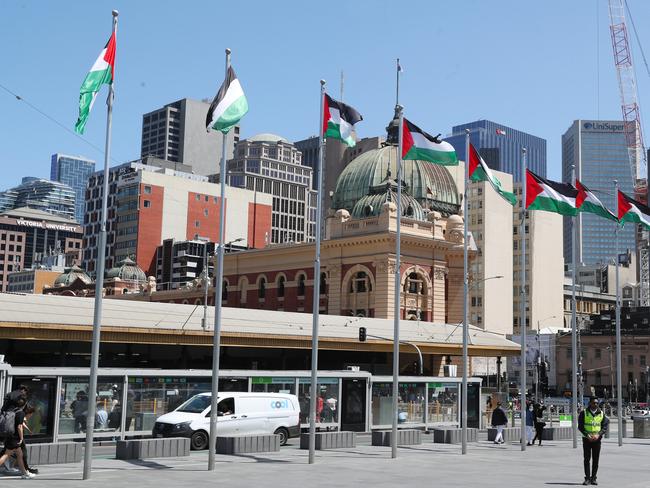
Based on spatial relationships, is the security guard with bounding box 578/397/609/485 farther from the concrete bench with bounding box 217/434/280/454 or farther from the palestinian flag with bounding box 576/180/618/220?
the palestinian flag with bounding box 576/180/618/220

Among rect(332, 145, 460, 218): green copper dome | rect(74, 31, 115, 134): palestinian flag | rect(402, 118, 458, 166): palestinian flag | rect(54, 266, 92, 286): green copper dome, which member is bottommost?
rect(74, 31, 115, 134): palestinian flag

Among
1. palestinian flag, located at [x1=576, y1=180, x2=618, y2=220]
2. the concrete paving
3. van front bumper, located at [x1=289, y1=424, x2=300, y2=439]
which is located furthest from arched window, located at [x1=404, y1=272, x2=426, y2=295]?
van front bumper, located at [x1=289, y1=424, x2=300, y2=439]

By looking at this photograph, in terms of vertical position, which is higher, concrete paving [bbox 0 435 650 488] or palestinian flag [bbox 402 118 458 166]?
palestinian flag [bbox 402 118 458 166]

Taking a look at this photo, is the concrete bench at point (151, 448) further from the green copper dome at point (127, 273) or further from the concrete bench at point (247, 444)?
the green copper dome at point (127, 273)

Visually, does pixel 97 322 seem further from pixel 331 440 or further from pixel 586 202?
pixel 586 202

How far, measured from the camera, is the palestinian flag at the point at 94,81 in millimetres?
Result: 23047

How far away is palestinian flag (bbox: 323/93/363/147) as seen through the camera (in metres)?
29.9

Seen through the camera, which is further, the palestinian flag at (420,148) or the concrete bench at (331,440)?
the palestinian flag at (420,148)

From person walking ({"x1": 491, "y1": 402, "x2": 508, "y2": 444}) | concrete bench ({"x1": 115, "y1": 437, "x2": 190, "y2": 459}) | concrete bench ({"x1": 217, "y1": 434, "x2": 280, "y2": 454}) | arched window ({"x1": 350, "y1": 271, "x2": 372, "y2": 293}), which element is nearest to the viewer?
concrete bench ({"x1": 115, "y1": 437, "x2": 190, "y2": 459})

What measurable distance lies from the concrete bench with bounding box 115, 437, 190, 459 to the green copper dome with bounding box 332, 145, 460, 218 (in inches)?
2115

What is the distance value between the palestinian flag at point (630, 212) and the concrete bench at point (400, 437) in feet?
43.1

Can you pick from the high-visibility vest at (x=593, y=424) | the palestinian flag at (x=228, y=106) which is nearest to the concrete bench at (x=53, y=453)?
the palestinian flag at (x=228, y=106)

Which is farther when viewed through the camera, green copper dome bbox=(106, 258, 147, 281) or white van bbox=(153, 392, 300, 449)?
green copper dome bbox=(106, 258, 147, 281)

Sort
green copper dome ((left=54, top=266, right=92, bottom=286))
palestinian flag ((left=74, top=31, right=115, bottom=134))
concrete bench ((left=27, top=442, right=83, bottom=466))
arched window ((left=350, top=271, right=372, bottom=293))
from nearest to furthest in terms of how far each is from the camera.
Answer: palestinian flag ((left=74, top=31, right=115, bottom=134)) → concrete bench ((left=27, top=442, right=83, bottom=466)) → arched window ((left=350, top=271, right=372, bottom=293)) → green copper dome ((left=54, top=266, right=92, bottom=286))
